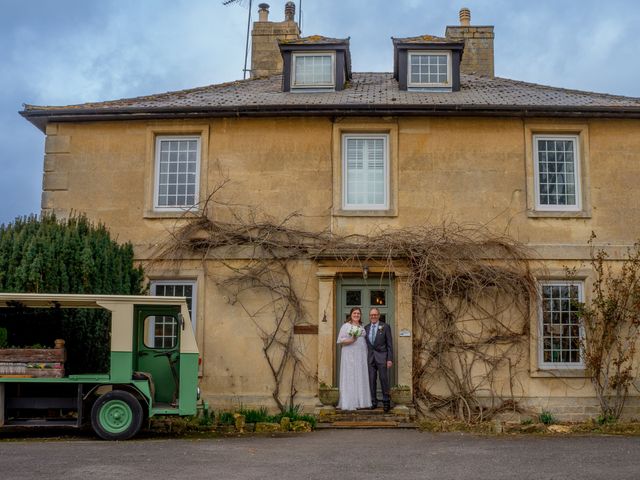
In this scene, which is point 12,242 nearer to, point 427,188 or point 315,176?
point 315,176

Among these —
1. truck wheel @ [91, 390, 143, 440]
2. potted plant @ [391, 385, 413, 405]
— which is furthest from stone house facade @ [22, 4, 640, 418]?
truck wheel @ [91, 390, 143, 440]

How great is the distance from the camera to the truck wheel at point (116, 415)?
1165 centimetres

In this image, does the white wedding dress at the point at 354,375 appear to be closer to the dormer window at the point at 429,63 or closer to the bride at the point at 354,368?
the bride at the point at 354,368

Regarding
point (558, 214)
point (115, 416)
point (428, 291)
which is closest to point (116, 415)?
point (115, 416)

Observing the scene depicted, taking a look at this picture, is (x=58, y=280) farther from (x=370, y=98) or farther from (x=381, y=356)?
(x=370, y=98)

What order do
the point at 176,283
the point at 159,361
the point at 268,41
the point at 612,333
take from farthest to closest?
the point at 268,41, the point at 176,283, the point at 612,333, the point at 159,361

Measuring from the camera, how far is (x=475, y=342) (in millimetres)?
15055

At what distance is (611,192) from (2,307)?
11.1 meters

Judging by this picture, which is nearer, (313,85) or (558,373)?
(558,373)

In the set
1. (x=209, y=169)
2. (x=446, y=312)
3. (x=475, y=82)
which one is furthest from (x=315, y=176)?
(x=475, y=82)

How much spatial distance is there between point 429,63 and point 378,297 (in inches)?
218

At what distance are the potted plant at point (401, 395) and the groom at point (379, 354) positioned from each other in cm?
17

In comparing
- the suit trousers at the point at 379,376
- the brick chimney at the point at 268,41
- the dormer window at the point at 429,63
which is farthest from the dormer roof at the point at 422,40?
the suit trousers at the point at 379,376

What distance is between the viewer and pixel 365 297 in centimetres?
1538
